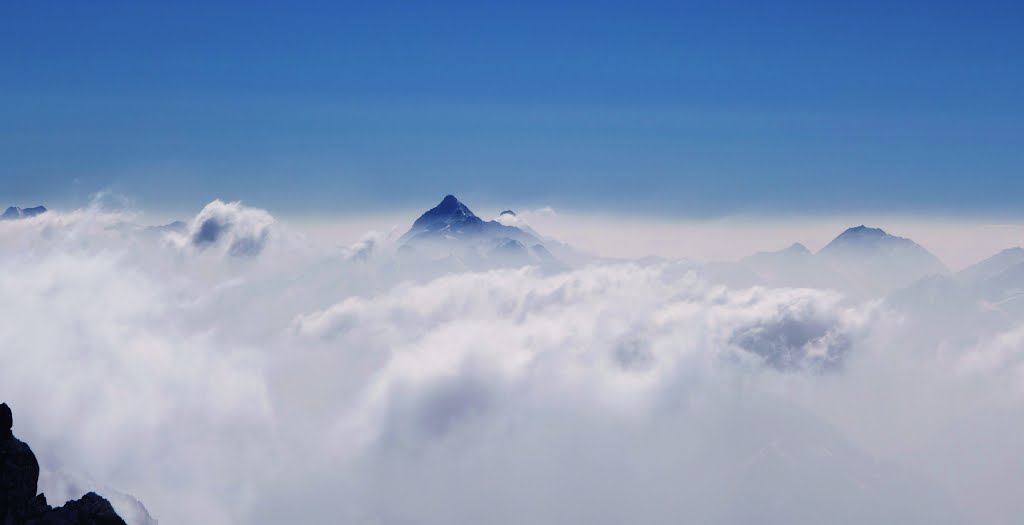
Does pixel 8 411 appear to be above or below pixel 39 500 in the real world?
above

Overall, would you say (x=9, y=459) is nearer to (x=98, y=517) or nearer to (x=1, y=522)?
(x=1, y=522)

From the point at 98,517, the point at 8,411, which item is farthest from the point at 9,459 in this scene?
the point at 98,517

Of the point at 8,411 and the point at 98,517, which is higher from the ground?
the point at 8,411

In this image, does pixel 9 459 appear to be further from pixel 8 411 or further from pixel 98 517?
pixel 98 517

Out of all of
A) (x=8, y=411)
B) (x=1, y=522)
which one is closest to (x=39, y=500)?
(x=1, y=522)

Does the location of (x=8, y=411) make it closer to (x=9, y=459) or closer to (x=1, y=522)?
(x=9, y=459)
